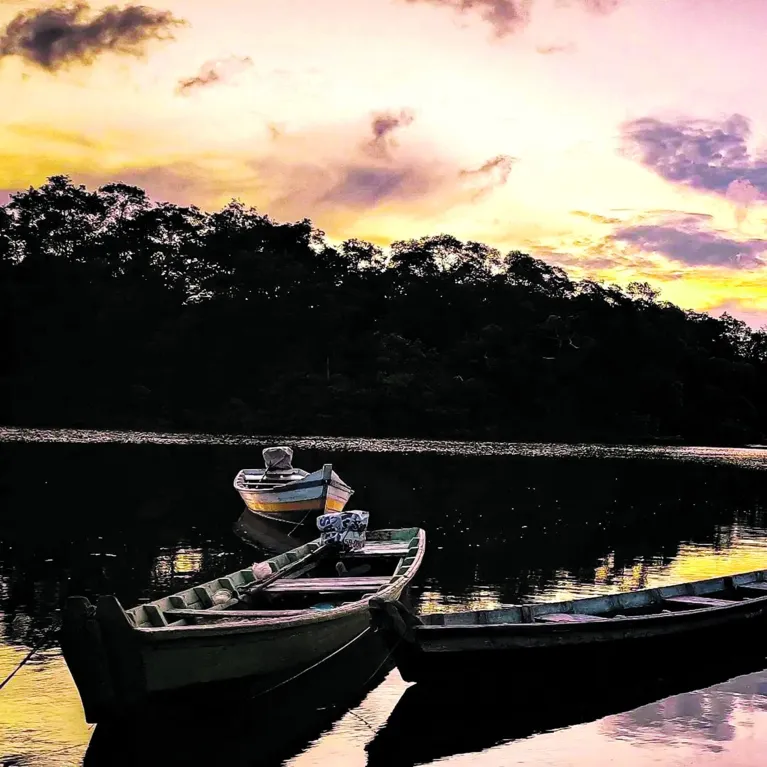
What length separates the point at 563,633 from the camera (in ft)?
41.7

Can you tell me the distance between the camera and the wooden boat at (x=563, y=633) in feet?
39.0

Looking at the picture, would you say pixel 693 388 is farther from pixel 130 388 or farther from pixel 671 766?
pixel 671 766

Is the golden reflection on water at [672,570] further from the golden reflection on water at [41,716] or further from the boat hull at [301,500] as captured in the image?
the golden reflection on water at [41,716]

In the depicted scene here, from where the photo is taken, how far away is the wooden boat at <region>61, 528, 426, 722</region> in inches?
416

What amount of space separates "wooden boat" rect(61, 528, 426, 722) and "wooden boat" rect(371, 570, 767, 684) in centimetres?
108

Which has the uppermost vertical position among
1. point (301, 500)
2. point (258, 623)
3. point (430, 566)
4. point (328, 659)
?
point (258, 623)

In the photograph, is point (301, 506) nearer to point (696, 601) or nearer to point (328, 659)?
point (696, 601)

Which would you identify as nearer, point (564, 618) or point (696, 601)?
point (564, 618)

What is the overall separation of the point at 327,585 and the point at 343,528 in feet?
10.6

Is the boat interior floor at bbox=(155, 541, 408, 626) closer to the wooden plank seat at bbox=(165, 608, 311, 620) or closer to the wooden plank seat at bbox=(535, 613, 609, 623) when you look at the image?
the wooden plank seat at bbox=(165, 608, 311, 620)

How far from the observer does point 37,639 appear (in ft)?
48.7

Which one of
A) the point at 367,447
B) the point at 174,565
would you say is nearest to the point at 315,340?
the point at 367,447

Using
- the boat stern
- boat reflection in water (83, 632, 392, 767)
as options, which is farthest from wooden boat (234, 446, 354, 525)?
the boat stern

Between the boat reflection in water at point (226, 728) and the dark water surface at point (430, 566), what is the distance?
32 millimetres
